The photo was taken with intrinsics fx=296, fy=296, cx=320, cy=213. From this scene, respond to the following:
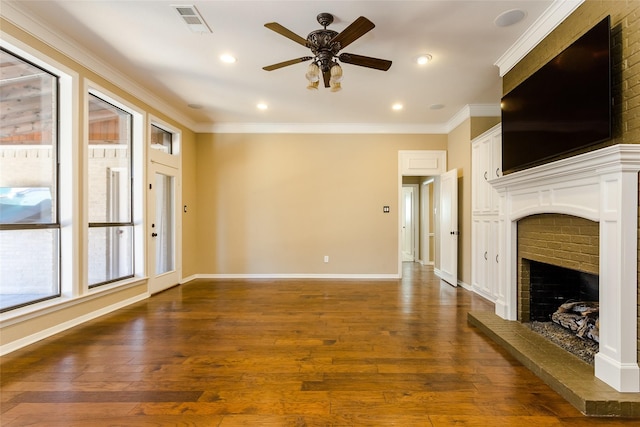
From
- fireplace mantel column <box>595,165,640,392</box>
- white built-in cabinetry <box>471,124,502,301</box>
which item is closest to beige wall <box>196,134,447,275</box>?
white built-in cabinetry <box>471,124,502,301</box>

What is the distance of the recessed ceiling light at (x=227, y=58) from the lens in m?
3.22

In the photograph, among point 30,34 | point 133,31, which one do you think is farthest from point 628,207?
point 30,34

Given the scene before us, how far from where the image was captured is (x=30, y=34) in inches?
104

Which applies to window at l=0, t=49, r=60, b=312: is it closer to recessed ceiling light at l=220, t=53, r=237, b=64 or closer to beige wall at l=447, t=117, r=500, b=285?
recessed ceiling light at l=220, t=53, r=237, b=64

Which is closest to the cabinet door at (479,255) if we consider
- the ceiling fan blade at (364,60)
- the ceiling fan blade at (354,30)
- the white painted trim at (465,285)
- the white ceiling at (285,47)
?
the white painted trim at (465,285)

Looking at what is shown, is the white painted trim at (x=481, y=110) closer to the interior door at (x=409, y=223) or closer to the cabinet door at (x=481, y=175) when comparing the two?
the cabinet door at (x=481, y=175)

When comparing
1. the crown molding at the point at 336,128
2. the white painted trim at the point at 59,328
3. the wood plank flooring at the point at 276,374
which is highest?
the crown molding at the point at 336,128

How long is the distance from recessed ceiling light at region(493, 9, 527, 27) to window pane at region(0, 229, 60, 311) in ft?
15.3

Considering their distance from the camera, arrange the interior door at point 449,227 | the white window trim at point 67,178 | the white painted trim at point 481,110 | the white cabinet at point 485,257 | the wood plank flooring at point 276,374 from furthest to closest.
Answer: the interior door at point 449,227 → the white painted trim at point 481,110 → the white cabinet at point 485,257 → the white window trim at point 67,178 → the wood plank flooring at point 276,374

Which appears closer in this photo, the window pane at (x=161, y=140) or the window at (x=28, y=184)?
the window at (x=28, y=184)

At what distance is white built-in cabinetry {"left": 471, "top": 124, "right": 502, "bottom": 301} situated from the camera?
3947 millimetres

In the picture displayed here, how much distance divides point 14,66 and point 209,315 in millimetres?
3021

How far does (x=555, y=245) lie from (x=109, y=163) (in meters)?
4.94

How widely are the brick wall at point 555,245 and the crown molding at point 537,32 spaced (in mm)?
1621
